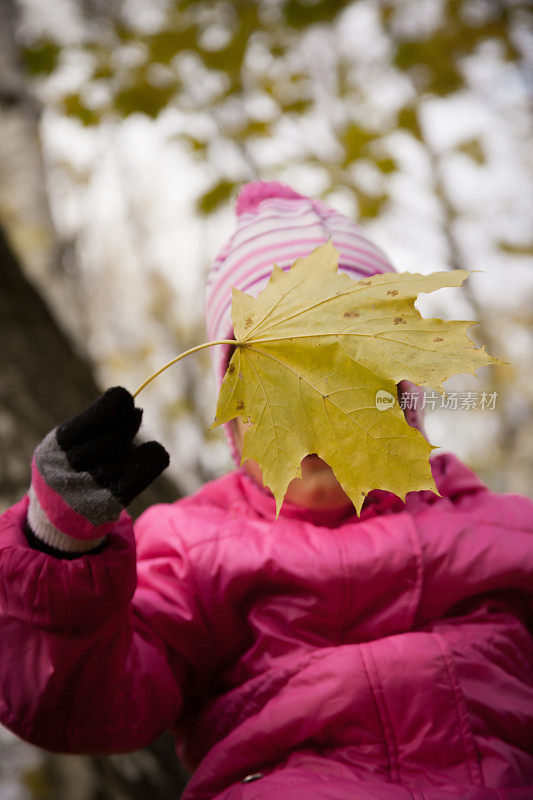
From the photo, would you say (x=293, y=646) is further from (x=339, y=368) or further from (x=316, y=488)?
(x=339, y=368)

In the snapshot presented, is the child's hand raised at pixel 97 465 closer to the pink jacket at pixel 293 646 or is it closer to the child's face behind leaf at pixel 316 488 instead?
the pink jacket at pixel 293 646

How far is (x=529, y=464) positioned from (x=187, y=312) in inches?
342

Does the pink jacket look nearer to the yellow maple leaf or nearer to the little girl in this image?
the little girl

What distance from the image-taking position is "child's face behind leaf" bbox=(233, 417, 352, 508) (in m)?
1.24

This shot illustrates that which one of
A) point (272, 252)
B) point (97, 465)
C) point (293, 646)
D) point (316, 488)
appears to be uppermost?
point (272, 252)

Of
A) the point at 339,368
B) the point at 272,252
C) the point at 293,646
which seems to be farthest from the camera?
the point at 272,252

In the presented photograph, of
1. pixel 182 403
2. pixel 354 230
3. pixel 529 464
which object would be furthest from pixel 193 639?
pixel 182 403

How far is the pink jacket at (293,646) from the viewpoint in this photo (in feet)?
3.34

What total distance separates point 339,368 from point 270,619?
65 cm

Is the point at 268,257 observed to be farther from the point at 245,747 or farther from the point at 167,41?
the point at 167,41

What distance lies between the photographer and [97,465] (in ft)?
2.95

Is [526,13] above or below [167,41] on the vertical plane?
below

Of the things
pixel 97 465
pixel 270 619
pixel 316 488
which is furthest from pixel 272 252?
pixel 270 619

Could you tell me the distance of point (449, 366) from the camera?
2.71 feet
